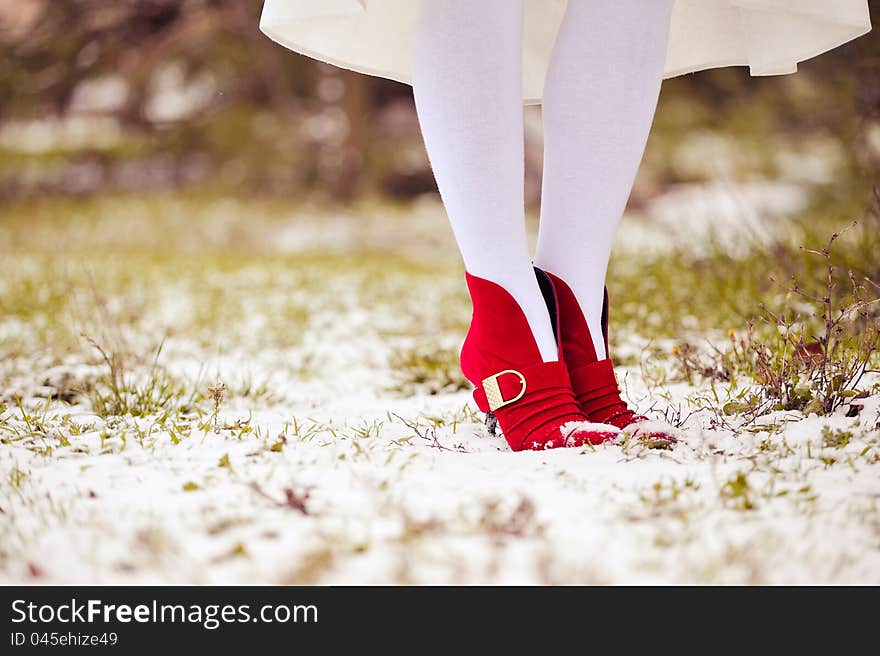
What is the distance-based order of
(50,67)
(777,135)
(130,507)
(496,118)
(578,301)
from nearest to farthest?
(130,507) → (496,118) → (578,301) → (50,67) → (777,135)

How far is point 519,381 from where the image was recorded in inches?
53.9

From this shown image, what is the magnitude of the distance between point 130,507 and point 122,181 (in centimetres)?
1035

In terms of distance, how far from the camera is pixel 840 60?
13.2ft

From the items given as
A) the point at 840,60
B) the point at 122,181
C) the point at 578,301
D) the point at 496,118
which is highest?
the point at 122,181

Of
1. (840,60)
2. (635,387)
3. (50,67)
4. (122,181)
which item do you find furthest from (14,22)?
(635,387)

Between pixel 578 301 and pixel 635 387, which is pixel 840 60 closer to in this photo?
pixel 635 387

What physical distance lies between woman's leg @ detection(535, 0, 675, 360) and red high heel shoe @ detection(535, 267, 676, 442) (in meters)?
0.03

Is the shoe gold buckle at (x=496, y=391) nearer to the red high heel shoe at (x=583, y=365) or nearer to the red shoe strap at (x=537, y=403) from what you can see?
the red shoe strap at (x=537, y=403)

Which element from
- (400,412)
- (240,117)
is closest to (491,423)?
(400,412)

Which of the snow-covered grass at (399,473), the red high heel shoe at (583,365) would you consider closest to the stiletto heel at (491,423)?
the snow-covered grass at (399,473)

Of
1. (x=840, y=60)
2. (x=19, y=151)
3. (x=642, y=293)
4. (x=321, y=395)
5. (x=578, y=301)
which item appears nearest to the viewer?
(x=578, y=301)

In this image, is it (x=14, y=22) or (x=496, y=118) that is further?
(x=14, y=22)

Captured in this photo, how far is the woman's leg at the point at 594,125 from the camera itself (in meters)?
1.41

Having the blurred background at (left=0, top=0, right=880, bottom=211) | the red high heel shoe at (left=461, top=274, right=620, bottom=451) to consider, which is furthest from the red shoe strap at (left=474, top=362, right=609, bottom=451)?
the blurred background at (left=0, top=0, right=880, bottom=211)
